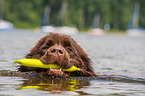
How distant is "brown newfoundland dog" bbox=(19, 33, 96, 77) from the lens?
7.97 m

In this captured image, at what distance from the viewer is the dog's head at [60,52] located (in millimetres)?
7957

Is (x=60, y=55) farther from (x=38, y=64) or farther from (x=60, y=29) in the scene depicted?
(x=60, y=29)

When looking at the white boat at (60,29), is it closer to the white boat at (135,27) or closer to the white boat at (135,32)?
the white boat at (135,32)

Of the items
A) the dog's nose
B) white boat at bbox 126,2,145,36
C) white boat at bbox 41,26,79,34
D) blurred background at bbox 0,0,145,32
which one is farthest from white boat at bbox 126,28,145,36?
the dog's nose

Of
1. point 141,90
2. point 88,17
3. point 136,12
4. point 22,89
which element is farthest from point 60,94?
point 88,17

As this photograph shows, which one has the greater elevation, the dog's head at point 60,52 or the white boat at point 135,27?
the white boat at point 135,27

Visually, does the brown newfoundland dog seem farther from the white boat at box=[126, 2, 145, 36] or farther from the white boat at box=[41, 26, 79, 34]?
the white boat at box=[126, 2, 145, 36]

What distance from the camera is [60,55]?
26.0 feet

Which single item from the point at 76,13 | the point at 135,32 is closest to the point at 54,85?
the point at 135,32

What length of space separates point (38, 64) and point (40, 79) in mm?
558

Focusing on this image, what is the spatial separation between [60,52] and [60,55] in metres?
0.09

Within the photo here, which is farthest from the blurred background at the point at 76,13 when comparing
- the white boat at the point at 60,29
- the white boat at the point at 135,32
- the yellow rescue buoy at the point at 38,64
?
the yellow rescue buoy at the point at 38,64

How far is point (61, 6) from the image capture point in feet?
306

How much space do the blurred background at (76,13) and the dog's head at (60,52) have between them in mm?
76803
